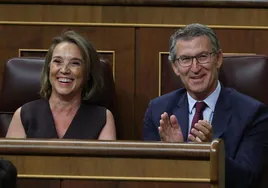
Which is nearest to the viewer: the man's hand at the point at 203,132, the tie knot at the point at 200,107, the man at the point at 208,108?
the man's hand at the point at 203,132

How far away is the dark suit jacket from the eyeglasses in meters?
0.08

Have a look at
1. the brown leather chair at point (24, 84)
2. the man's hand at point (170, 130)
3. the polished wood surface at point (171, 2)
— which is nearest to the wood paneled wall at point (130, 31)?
the polished wood surface at point (171, 2)

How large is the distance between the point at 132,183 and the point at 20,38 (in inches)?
35.9

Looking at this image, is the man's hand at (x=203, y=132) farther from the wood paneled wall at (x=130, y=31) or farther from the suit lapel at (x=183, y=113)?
the wood paneled wall at (x=130, y=31)

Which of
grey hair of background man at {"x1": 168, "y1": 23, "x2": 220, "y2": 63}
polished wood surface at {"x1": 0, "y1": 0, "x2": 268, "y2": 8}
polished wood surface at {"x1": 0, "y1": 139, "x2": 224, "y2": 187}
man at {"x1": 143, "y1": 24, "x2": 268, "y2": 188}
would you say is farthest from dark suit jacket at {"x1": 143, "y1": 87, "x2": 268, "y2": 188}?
polished wood surface at {"x1": 0, "y1": 0, "x2": 268, "y2": 8}

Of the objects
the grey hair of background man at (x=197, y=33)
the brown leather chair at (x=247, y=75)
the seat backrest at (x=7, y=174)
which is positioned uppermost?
the grey hair of background man at (x=197, y=33)

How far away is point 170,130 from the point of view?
1499mm

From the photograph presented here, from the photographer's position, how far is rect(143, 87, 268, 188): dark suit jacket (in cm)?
149

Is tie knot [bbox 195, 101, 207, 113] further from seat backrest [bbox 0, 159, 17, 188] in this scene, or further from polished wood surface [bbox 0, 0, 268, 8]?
seat backrest [bbox 0, 159, 17, 188]

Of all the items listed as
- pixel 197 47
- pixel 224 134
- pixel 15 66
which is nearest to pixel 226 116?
pixel 224 134

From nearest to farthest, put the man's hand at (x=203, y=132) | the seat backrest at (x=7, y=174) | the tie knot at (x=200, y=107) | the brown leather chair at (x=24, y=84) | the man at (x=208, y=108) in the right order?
the seat backrest at (x=7, y=174) < the man's hand at (x=203, y=132) < the man at (x=208, y=108) < the tie knot at (x=200, y=107) < the brown leather chair at (x=24, y=84)

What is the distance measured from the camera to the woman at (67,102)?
1729mm

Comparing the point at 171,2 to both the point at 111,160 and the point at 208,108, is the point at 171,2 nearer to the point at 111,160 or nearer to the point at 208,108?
the point at 208,108

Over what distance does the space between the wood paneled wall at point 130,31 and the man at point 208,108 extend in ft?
0.95
